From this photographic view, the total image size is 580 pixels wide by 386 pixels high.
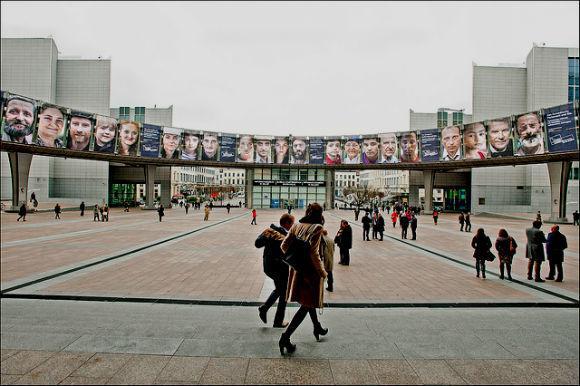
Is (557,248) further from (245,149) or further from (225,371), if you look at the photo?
(245,149)

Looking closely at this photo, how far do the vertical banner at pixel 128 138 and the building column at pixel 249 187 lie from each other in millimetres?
21170

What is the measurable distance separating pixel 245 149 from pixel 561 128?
38302 mm

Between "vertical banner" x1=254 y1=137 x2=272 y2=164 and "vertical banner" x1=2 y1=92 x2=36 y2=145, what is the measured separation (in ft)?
92.0

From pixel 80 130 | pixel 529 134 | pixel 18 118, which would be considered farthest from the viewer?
pixel 80 130

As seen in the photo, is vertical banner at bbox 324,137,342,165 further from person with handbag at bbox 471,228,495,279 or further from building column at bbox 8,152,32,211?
person with handbag at bbox 471,228,495,279

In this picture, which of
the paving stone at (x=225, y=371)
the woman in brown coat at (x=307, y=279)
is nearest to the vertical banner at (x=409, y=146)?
the woman in brown coat at (x=307, y=279)

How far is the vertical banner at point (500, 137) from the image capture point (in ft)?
117

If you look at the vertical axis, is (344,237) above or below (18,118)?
below

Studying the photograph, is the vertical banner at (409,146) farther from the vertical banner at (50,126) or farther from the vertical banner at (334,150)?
the vertical banner at (50,126)

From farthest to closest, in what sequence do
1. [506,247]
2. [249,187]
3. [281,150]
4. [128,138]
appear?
[249,187] < [281,150] < [128,138] < [506,247]

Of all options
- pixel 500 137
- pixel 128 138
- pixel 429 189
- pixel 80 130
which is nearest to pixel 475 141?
pixel 500 137

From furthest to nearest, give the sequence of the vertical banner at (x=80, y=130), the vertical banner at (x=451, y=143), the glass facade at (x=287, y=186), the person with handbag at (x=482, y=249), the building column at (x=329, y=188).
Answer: the glass facade at (x=287, y=186) → the building column at (x=329, y=188) → the vertical banner at (x=451, y=143) → the vertical banner at (x=80, y=130) → the person with handbag at (x=482, y=249)

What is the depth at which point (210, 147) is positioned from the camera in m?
49.6

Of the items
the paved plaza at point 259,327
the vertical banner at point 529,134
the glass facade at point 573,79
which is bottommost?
the paved plaza at point 259,327
